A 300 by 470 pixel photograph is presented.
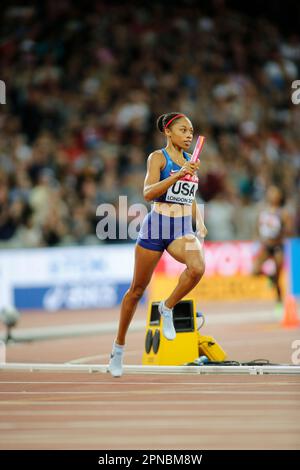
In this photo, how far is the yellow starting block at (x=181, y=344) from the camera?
12328 mm

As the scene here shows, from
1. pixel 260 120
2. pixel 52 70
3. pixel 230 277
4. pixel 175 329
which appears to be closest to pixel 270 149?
pixel 260 120

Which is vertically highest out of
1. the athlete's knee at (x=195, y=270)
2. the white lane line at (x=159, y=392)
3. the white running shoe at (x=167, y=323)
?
the athlete's knee at (x=195, y=270)

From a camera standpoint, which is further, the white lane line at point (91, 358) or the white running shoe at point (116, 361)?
the white lane line at point (91, 358)

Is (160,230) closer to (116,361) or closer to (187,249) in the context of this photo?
(187,249)

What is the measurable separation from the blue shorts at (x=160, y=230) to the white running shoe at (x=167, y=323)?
649mm

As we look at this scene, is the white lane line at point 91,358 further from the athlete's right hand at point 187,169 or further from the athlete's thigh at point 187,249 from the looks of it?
the athlete's right hand at point 187,169

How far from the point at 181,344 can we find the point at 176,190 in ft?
6.15

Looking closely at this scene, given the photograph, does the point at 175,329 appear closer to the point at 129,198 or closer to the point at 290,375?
the point at 290,375

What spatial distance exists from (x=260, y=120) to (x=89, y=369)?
1630 centimetres

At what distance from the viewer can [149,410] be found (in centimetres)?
947

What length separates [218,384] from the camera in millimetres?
11203

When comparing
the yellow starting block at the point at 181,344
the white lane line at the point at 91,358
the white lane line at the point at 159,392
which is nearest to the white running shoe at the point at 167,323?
the yellow starting block at the point at 181,344
